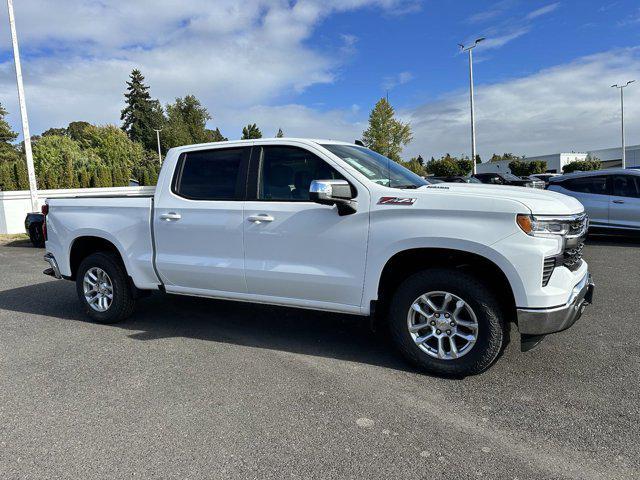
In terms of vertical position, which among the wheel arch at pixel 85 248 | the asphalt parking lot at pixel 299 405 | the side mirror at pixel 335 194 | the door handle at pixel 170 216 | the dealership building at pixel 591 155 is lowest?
the asphalt parking lot at pixel 299 405

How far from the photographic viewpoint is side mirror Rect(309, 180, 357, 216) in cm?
363

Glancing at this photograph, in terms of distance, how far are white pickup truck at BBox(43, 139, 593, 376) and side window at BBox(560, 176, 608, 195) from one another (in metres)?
7.66

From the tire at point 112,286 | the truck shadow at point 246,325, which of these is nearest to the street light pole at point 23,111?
the truck shadow at point 246,325

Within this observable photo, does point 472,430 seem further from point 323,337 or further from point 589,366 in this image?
point 323,337

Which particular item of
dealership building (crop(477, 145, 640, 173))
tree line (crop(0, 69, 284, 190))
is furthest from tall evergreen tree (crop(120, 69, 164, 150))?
dealership building (crop(477, 145, 640, 173))

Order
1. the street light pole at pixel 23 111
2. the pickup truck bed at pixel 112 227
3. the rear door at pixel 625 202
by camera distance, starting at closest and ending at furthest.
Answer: the pickup truck bed at pixel 112 227
the rear door at pixel 625 202
the street light pole at pixel 23 111

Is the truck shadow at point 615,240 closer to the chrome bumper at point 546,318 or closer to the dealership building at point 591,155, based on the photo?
the chrome bumper at point 546,318

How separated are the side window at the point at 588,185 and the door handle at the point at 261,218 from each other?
29.8 feet

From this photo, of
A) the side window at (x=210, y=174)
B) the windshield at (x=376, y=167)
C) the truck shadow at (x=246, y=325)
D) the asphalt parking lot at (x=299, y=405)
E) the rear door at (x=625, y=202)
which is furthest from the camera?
the rear door at (x=625, y=202)

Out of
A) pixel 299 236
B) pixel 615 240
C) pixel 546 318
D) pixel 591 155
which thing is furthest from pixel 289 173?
pixel 591 155

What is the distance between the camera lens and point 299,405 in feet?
11.1

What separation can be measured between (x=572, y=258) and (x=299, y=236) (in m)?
2.16

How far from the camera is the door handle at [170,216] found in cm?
475

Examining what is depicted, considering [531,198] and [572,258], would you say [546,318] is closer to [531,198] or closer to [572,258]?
[572,258]
